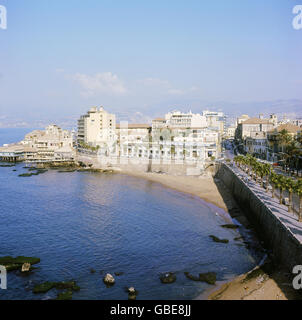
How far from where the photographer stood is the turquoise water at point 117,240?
22.9 m

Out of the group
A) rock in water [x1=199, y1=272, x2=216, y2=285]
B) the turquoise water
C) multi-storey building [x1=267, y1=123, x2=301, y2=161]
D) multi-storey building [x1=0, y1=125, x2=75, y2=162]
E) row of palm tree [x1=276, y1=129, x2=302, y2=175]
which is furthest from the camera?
multi-storey building [x1=0, y1=125, x2=75, y2=162]

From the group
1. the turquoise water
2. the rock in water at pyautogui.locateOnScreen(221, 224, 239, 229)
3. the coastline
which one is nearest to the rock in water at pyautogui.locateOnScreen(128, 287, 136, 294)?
the turquoise water

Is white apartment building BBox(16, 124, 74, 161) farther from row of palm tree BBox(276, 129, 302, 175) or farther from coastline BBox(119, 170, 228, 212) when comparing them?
row of palm tree BBox(276, 129, 302, 175)

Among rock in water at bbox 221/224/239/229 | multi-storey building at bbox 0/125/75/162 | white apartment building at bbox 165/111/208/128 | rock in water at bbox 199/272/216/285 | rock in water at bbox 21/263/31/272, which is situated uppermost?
white apartment building at bbox 165/111/208/128

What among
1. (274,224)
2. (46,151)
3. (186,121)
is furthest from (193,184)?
(186,121)

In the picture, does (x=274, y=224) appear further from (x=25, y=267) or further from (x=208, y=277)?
(x=25, y=267)

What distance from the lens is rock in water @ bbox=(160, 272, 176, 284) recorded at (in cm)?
2297

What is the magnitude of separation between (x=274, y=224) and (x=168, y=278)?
8915 mm

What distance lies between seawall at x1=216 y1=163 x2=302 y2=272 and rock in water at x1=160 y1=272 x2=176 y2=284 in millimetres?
7080

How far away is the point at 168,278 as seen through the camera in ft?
76.4

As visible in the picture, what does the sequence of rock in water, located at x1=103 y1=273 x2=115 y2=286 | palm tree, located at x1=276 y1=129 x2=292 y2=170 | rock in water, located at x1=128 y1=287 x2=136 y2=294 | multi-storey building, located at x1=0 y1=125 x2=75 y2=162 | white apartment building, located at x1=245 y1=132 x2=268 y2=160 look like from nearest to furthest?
rock in water, located at x1=128 y1=287 x2=136 y2=294
rock in water, located at x1=103 y1=273 x2=115 y2=286
palm tree, located at x1=276 y1=129 x2=292 y2=170
white apartment building, located at x1=245 y1=132 x2=268 y2=160
multi-storey building, located at x1=0 y1=125 x2=75 y2=162

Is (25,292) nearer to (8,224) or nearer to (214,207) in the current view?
(8,224)

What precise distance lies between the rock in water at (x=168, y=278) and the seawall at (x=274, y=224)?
708 cm
